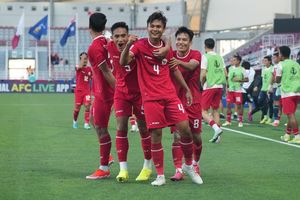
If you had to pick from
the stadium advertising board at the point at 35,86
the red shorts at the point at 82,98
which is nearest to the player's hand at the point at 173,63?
the red shorts at the point at 82,98

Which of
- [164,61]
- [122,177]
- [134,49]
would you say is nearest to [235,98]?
[122,177]

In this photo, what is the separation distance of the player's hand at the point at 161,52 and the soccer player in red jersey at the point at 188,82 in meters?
0.30

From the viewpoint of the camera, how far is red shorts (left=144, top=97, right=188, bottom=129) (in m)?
8.28

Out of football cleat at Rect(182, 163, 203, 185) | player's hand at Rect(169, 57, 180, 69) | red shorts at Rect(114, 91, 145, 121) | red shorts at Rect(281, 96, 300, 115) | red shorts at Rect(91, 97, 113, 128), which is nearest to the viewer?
player's hand at Rect(169, 57, 180, 69)

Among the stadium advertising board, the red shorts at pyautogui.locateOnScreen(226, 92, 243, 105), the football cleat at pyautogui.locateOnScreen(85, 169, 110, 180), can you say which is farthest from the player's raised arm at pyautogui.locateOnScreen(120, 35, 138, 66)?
the stadium advertising board

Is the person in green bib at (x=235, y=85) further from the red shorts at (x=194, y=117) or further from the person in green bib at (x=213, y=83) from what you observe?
the red shorts at (x=194, y=117)

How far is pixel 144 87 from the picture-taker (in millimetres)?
8336

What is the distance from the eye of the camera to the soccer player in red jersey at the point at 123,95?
878 centimetres

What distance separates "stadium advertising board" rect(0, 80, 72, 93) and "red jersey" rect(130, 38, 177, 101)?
133 feet

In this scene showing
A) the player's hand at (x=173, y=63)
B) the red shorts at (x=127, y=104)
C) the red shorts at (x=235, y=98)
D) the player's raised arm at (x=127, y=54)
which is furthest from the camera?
the red shorts at (x=235, y=98)

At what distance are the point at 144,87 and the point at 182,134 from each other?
0.75 metres

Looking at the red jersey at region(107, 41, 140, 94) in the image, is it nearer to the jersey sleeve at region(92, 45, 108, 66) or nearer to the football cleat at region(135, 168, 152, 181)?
the jersey sleeve at region(92, 45, 108, 66)

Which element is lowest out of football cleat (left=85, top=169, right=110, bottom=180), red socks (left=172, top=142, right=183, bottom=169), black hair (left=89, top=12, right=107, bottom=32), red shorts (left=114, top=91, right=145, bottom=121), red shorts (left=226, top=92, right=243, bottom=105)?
football cleat (left=85, top=169, right=110, bottom=180)

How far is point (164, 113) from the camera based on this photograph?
8398 millimetres
